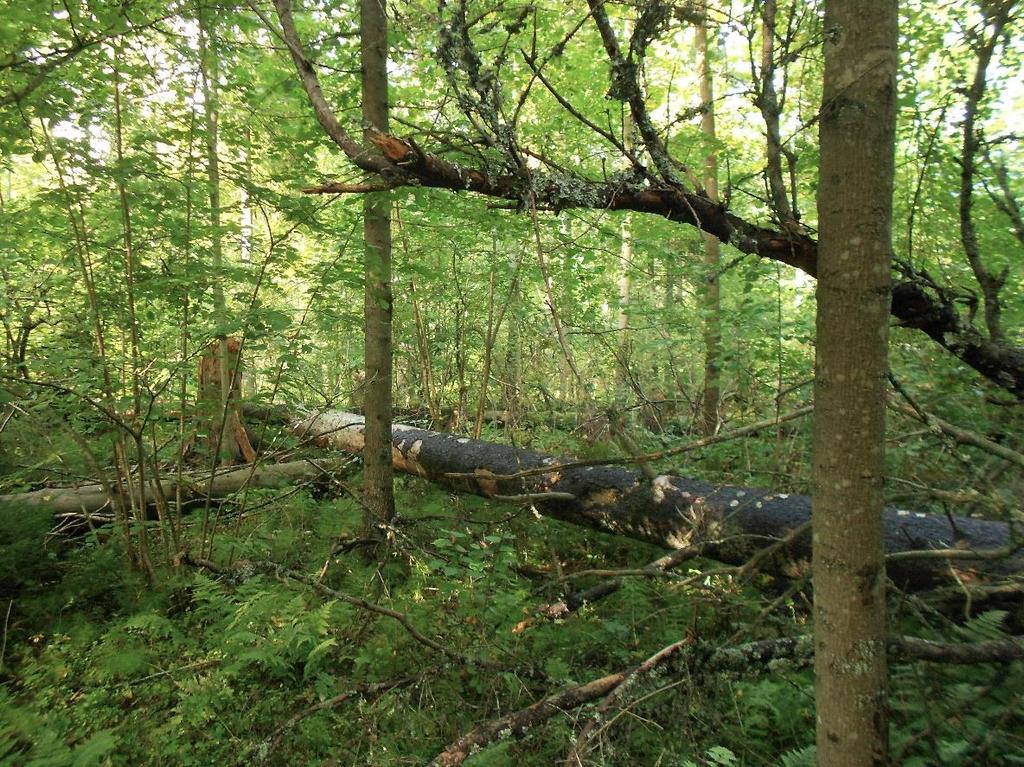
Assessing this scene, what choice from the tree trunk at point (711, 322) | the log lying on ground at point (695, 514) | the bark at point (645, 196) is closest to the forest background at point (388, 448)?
the bark at point (645, 196)

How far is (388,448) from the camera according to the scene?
4.46 metres

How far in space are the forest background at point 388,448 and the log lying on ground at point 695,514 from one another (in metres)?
0.17

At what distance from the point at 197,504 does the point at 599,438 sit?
4724 millimetres

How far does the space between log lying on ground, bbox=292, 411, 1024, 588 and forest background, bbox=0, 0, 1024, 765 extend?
17 cm

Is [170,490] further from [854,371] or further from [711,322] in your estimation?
[711,322]

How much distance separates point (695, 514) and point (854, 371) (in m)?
2.59

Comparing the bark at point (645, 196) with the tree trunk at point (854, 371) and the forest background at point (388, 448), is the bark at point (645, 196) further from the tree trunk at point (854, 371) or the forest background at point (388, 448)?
the tree trunk at point (854, 371)

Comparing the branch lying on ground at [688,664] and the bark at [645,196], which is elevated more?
the bark at [645,196]

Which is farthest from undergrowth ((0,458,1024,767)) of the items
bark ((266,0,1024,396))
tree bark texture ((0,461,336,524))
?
bark ((266,0,1024,396))

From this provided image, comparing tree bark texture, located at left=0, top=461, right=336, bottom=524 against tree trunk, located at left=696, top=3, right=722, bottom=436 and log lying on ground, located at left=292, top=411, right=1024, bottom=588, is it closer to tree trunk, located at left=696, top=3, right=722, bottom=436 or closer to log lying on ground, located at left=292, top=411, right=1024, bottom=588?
log lying on ground, located at left=292, top=411, right=1024, bottom=588

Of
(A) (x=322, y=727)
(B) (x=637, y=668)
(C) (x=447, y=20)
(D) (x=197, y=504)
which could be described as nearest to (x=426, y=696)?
(A) (x=322, y=727)

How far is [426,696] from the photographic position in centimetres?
301

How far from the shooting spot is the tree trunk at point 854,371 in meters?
1.45

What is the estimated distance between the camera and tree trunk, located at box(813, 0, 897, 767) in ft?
4.76
